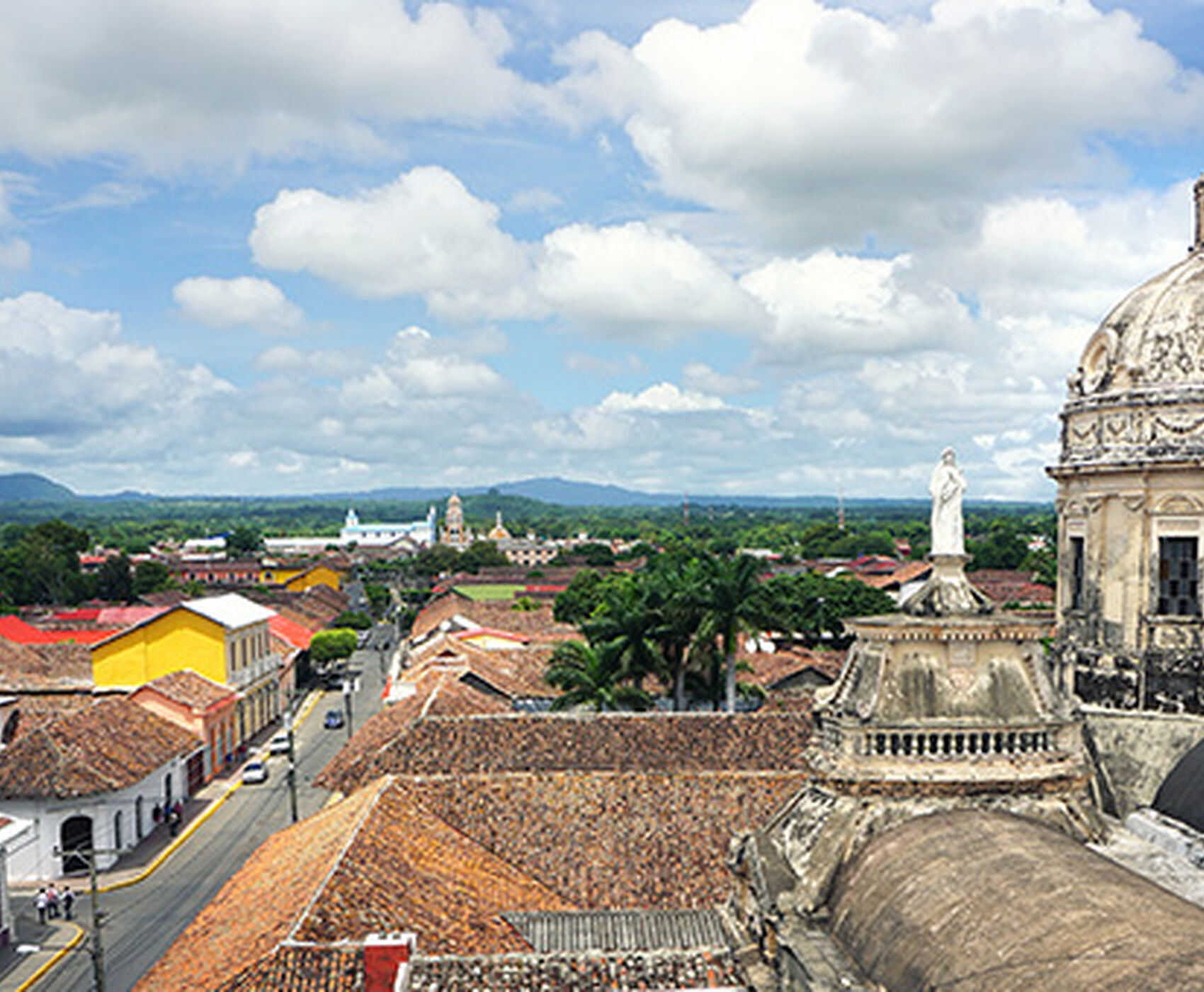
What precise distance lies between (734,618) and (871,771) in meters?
26.2

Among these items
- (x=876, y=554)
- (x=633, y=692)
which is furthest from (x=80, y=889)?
(x=876, y=554)

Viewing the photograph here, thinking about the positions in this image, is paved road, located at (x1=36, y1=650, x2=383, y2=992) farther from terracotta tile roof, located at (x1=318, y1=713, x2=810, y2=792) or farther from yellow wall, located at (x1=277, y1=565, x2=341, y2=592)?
yellow wall, located at (x1=277, y1=565, x2=341, y2=592)

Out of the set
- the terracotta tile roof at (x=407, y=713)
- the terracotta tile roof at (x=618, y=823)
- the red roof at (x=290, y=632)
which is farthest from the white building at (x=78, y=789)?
the red roof at (x=290, y=632)

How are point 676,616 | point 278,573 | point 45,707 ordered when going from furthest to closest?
point 278,573 → point 45,707 → point 676,616

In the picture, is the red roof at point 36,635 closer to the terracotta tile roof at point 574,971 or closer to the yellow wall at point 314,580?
the yellow wall at point 314,580

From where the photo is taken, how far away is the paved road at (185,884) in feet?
83.7

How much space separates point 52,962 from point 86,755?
971cm

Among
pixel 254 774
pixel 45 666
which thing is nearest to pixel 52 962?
pixel 254 774

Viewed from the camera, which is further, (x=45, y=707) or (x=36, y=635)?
(x=36, y=635)

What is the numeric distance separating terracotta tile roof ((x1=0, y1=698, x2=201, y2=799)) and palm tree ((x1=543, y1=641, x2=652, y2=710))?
13959 mm

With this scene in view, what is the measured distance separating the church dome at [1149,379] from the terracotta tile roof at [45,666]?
144 ft

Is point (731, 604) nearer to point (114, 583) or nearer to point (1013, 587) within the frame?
point (1013, 587)

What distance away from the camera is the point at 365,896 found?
61.9ft

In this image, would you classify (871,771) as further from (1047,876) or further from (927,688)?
(1047,876)
